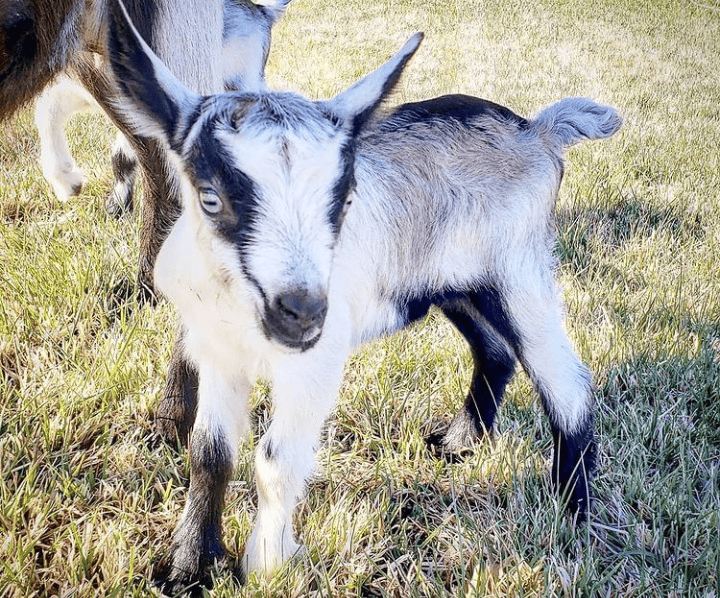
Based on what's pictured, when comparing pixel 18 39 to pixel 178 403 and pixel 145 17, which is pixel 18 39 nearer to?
pixel 145 17

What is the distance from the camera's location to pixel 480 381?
2.58 meters

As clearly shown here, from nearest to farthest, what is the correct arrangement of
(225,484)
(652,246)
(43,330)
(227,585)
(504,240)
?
1. (227,585)
2. (225,484)
3. (504,240)
4. (43,330)
5. (652,246)

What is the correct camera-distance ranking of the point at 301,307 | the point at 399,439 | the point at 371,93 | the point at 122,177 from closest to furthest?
the point at 301,307 → the point at 371,93 → the point at 399,439 → the point at 122,177

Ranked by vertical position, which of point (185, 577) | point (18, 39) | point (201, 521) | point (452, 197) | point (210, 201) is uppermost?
point (18, 39)

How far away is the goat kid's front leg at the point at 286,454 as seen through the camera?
1.79m

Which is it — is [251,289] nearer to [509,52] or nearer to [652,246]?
[652,246]

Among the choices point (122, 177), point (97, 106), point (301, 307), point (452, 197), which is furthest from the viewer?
point (122, 177)

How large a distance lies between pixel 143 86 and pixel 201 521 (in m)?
1.24

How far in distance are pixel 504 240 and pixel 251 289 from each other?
3.27ft

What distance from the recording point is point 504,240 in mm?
2188

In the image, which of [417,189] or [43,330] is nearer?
[417,189]

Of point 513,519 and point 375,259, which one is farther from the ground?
point 375,259

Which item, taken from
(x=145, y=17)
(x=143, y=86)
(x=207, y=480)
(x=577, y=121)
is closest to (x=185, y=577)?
(x=207, y=480)

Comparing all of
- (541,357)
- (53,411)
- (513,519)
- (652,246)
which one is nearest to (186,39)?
(53,411)
